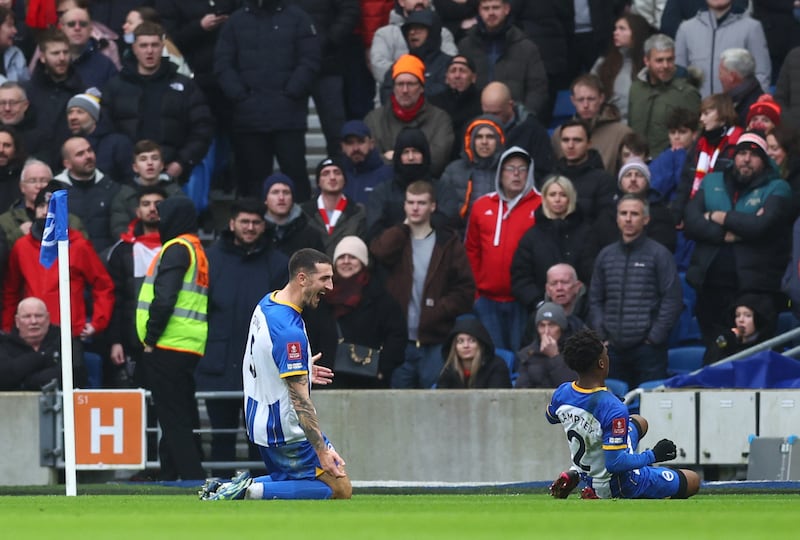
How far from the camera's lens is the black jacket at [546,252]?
56.2ft

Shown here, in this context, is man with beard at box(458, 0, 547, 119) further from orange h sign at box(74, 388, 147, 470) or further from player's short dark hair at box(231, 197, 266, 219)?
orange h sign at box(74, 388, 147, 470)

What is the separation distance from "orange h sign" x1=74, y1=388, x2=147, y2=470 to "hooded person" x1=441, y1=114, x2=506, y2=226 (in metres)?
3.88

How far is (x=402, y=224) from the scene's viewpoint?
17.3m

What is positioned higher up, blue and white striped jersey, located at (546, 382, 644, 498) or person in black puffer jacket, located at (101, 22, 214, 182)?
person in black puffer jacket, located at (101, 22, 214, 182)

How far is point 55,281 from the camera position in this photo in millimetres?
17516

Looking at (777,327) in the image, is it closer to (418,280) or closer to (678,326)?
(678,326)

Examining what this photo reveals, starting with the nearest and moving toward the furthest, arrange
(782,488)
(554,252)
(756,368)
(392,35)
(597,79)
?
(782,488)
(756,368)
(554,252)
(597,79)
(392,35)

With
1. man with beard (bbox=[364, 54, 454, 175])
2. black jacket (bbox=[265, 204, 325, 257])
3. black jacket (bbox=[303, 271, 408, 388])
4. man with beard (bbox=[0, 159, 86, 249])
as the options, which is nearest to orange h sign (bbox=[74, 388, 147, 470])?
black jacket (bbox=[303, 271, 408, 388])

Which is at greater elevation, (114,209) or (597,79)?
(597,79)

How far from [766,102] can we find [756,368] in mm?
3090

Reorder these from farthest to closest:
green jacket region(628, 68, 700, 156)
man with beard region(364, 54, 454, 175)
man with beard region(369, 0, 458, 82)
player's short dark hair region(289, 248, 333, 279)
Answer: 1. man with beard region(369, 0, 458, 82)
2. green jacket region(628, 68, 700, 156)
3. man with beard region(364, 54, 454, 175)
4. player's short dark hair region(289, 248, 333, 279)

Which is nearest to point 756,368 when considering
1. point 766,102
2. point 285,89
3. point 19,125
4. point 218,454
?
point 766,102

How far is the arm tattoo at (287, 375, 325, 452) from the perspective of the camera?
11.7 meters

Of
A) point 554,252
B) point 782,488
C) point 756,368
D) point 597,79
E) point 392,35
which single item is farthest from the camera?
point 392,35
